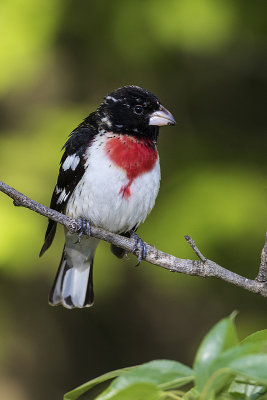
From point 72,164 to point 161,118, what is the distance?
527mm

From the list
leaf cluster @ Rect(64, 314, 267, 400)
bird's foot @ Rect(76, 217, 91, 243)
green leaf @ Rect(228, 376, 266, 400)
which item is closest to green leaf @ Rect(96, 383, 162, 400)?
leaf cluster @ Rect(64, 314, 267, 400)

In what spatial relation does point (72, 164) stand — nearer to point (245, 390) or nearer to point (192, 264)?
point (192, 264)

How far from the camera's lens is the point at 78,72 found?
477 centimetres

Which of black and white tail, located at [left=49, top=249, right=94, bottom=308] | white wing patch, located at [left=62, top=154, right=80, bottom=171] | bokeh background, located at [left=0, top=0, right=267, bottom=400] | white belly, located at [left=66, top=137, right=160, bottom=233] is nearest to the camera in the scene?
white belly, located at [left=66, top=137, right=160, bottom=233]

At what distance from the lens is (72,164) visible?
123 inches

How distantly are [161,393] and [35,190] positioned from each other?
10.5 feet

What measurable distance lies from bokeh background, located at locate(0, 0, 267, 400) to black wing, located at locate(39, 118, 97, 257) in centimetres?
63

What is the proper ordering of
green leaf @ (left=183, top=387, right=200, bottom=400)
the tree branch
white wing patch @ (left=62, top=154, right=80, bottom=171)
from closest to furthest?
green leaf @ (left=183, top=387, right=200, bottom=400) < the tree branch < white wing patch @ (left=62, top=154, right=80, bottom=171)

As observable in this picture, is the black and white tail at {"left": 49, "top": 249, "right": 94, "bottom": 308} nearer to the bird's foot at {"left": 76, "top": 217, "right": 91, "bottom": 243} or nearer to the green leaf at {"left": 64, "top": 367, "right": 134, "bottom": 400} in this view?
the bird's foot at {"left": 76, "top": 217, "right": 91, "bottom": 243}

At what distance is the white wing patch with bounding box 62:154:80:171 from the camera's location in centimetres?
309

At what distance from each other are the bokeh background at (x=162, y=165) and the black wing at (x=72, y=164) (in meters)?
0.63

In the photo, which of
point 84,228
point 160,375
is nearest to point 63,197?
point 84,228

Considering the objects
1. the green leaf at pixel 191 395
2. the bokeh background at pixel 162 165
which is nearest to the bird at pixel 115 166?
the bokeh background at pixel 162 165

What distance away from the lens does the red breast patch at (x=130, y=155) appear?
301cm
